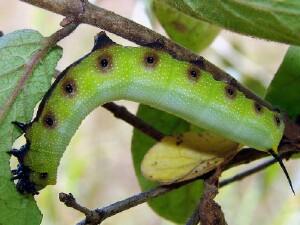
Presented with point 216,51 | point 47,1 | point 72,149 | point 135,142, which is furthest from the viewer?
point 72,149

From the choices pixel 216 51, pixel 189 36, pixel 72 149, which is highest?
pixel 72 149

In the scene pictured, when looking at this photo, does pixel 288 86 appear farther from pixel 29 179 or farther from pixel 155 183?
pixel 29 179

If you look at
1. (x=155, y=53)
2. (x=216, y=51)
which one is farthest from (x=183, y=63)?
(x=216, y=51)

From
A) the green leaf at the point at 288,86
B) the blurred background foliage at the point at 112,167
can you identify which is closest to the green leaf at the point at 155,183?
the green leaf at the point at 288,86

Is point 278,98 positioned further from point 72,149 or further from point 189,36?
point 72,149

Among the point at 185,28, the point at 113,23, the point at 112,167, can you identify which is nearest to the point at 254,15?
the point at 113,23

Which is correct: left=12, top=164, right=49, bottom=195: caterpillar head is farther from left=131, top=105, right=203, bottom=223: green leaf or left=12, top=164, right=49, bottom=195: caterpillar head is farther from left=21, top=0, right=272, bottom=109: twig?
left=131, top=105, right=203, bottom=223: green leaf

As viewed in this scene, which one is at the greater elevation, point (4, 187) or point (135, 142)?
point (135, 142)
